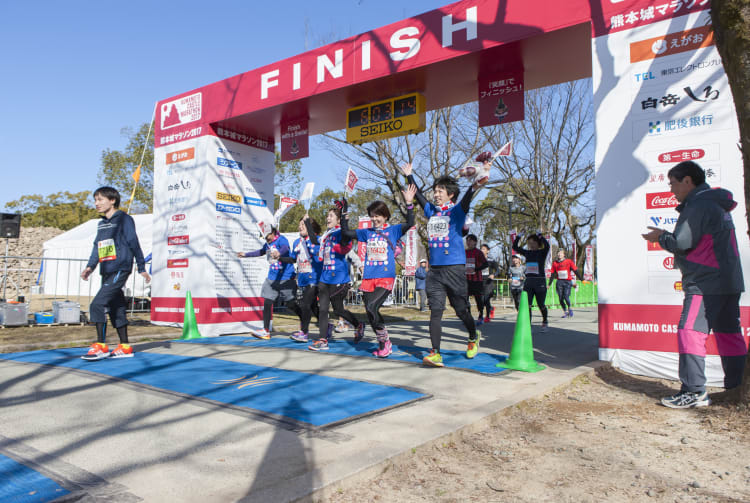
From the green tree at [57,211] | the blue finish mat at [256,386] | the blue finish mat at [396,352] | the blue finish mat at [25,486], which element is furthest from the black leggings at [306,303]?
the green tree at [57,211]

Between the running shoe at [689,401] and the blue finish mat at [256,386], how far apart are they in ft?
6.40

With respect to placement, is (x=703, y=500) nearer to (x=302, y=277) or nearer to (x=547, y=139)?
(x=302, y=277)

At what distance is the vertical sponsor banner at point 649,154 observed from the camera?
4797 millimetres

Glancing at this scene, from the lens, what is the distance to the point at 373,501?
2209mm

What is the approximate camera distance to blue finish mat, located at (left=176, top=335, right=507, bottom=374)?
5.54 meters

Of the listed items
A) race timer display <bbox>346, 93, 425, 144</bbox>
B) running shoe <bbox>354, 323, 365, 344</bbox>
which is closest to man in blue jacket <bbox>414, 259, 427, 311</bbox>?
race timer display <bbox>346, 93, 425, 144</bbox>

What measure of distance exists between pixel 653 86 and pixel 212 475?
5363 millimetres

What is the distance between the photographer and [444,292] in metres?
5.57

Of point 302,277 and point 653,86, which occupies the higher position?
point 653,86

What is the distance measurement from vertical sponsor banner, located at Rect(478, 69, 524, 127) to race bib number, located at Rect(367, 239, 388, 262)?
9.93 ft

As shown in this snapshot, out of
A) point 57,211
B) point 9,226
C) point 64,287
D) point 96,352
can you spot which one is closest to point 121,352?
point 96,352

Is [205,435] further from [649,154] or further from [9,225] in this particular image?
[9,225]

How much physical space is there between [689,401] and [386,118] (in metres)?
6.40

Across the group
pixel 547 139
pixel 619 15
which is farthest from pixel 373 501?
pixel 547 139
